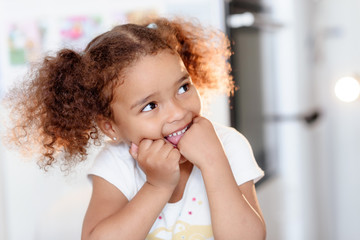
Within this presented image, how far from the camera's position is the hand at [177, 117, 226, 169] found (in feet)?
2.70

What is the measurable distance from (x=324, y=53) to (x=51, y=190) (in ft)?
6.20

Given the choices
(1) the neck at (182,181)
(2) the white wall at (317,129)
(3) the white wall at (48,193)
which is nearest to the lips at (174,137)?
(1) the neck at (182,181)

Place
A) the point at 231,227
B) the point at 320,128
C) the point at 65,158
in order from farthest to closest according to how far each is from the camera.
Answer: the point at 320,128, the point at 65,158, the point at 231,227

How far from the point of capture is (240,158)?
91cm

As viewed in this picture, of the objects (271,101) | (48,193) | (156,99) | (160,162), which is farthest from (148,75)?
(271,101)

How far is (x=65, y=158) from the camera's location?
895 mm

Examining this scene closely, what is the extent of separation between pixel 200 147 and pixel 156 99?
0.39 feet

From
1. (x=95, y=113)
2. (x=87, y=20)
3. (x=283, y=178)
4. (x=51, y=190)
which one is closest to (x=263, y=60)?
(x=283, y=178)

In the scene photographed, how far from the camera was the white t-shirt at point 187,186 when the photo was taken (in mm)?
895

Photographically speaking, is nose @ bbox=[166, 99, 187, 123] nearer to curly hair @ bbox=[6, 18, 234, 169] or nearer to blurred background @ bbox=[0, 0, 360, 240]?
curly hair @ bbox=[6, 18, 234, 169]

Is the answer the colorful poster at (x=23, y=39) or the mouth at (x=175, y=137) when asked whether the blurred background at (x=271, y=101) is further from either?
the mouth at (x=175, y=137)

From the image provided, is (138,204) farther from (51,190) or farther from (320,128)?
(320,128)

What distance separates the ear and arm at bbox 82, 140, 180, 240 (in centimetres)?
9

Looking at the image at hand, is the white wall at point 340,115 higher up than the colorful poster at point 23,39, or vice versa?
the colorful poster at point 23,39
